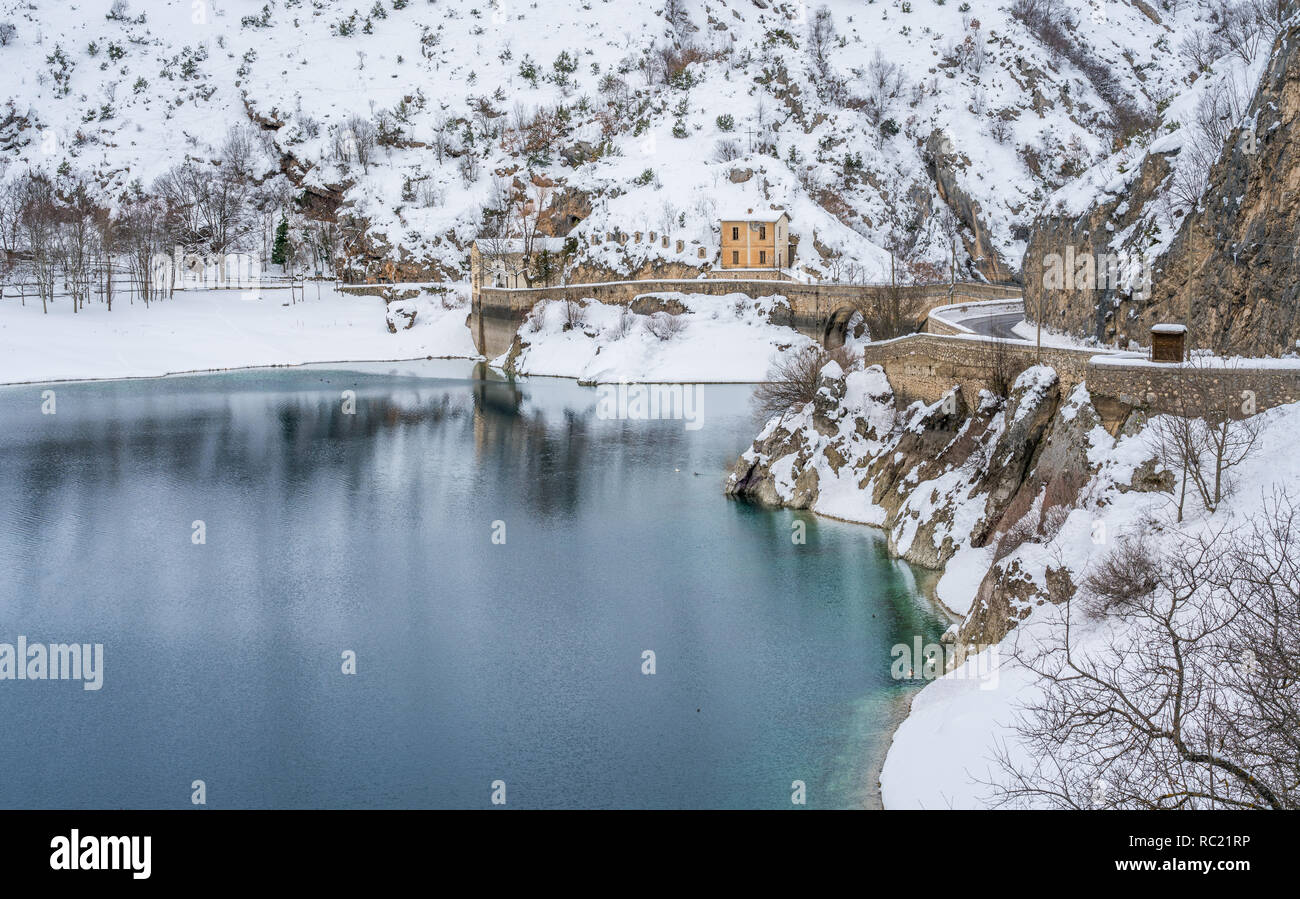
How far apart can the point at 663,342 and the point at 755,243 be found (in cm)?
1628

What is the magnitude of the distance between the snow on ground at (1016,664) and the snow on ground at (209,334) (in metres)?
74.2

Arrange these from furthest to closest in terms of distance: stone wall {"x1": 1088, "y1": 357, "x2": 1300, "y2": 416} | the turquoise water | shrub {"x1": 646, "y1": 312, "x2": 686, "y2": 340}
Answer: shrub {"x1": 646, "y1": 312, "x2": 686, "y2": 340}
stone wall {"x1": 1088, "y1": 357, "x2": 1300, "y2": 416}
the turquoise water

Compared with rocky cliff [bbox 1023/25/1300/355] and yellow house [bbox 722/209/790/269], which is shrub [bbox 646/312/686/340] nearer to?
yellow house [bbox 722/209/790/269]

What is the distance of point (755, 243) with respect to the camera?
93.9 m

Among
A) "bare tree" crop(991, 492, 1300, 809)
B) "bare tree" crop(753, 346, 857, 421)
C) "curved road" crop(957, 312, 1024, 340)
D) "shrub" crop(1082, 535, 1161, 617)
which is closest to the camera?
"bare tree" crop(991, 492, 1300, 809)

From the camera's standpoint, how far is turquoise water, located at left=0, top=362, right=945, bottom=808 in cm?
2334

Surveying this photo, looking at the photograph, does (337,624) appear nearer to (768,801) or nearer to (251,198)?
(768,801)

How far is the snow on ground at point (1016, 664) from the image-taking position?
2108 centimetres

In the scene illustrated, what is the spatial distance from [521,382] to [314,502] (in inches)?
1523

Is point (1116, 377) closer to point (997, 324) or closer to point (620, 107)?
point (997, 324)

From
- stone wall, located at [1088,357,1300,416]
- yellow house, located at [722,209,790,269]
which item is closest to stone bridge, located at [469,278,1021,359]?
yellow house, located at [722,209,790,269]

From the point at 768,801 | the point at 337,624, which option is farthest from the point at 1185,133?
the point at 337,624

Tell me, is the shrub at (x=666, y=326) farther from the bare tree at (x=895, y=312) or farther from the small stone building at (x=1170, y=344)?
the small stone building at (x=1170, y=344)

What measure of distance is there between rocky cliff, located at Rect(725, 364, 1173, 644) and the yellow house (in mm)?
48955
